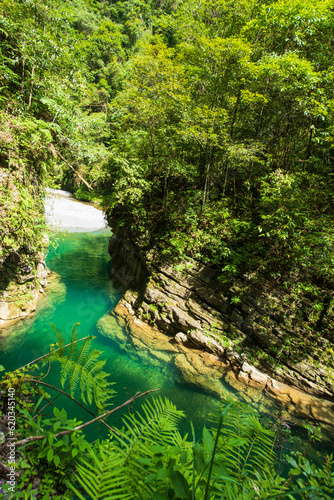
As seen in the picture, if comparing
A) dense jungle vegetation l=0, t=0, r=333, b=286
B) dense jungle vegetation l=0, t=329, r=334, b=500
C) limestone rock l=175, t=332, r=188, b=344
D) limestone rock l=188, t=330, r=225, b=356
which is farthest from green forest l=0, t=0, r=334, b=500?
dense jungle vegetation l=0, t=329, r=334, b=500

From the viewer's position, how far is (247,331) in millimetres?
6512

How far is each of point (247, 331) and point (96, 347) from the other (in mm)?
4714

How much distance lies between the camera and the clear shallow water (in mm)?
4922

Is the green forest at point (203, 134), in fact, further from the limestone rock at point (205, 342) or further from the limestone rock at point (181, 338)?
the limestone rock at point (181, 338)

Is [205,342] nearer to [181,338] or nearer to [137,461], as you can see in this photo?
[181,338]

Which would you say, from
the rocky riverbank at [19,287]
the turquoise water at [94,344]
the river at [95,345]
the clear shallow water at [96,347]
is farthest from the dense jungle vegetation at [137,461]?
the rocky riverbank at [19,287]

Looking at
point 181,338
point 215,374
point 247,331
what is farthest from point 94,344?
point 247,331

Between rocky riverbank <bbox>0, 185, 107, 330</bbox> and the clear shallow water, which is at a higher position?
rocky riverbank <bbox>0, 185, 107, 330</bbox>

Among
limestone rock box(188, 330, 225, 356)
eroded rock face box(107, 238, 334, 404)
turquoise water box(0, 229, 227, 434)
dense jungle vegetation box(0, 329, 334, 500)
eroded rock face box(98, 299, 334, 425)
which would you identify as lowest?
turquoise water box(0, 229, 227, 434)

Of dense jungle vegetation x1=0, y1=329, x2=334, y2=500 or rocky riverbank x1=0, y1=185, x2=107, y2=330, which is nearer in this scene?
dense jungle vegetation x1=0, y1=329, x2=334, y2=500

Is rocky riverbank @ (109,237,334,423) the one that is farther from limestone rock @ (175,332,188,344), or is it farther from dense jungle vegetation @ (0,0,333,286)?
dense jungle vegetation @ (0,0,333,286)

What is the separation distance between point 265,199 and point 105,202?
735 centimetres

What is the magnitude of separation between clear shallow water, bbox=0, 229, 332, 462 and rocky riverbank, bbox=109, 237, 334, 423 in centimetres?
58

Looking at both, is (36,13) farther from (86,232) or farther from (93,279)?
(86,232)
